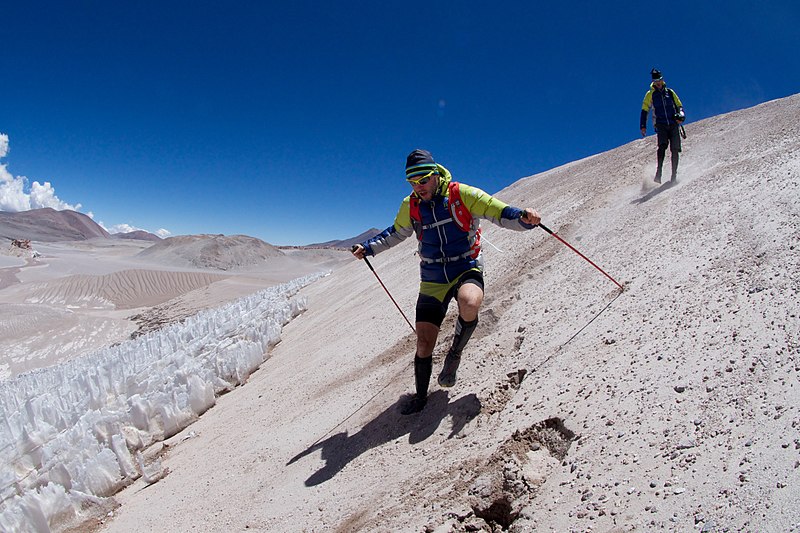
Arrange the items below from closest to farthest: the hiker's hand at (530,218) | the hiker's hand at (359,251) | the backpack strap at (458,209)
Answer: the hiker's hand at (530,218) < the backpack strap at (458,209) < the hiker's hand at (359,251)

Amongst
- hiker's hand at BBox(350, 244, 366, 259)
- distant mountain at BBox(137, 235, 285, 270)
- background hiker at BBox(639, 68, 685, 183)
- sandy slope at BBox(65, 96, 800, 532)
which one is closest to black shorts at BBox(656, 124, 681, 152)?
background hiker at BBox(639, 68, 685, 183)

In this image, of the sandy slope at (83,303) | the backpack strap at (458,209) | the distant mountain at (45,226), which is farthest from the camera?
the distant mountain at (45,226)

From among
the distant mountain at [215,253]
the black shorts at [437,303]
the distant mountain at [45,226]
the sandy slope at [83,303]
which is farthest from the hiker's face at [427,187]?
the distant mountain at [45,226]

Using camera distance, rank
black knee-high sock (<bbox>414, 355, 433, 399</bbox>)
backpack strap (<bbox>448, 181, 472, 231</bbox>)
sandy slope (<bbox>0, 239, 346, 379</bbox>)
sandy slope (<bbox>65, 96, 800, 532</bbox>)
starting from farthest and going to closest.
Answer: sandy slope (<bbox>0, 239, 346, 379</bbox>) → black knee-high sock (<bbox>414, 355, 433, 399</bbox>) → backpack strap (<bbox>448, 181, 472, 231</bbox>) → sandy slope (<bbox>65, 96, 800, 532</bbox>)

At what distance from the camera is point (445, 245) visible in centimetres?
384

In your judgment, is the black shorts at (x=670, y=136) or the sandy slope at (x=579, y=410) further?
the black shorts at (x=670, y=136)

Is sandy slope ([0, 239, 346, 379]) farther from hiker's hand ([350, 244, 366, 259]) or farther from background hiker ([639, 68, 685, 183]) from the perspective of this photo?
background hiker ([639, 68, 685, 183])

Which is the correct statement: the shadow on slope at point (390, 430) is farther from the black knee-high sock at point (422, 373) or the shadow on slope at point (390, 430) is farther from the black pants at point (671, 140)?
the black pants at point (671, 140)

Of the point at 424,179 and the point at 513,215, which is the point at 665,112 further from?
the point at 424,179

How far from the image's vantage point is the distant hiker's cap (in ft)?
12.0

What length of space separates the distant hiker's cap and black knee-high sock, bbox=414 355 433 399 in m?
1.44

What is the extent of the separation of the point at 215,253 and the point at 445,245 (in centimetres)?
6397

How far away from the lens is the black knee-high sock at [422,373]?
388cm

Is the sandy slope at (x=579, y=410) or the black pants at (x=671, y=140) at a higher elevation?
the black pants at (x=671, y=140)
